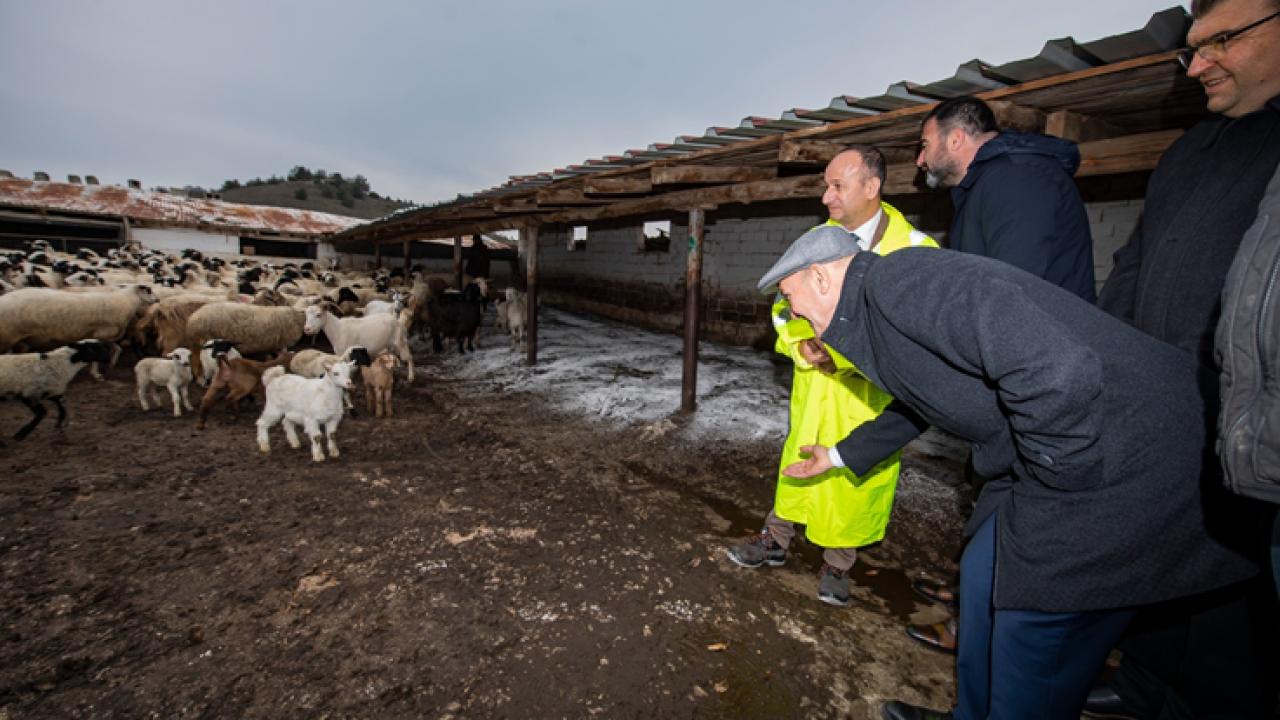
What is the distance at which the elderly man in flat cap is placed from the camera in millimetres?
1187

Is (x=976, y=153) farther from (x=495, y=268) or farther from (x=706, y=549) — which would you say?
(x=495, y=268)

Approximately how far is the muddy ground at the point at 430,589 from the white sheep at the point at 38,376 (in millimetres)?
315

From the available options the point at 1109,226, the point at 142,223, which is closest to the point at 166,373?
the point at 1109,226

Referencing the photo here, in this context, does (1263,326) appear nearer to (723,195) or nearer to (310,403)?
(723,195)

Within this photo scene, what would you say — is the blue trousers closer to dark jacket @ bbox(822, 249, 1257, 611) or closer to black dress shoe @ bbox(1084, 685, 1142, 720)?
dark jacket @ bbox(822, 249, 1257, 611)

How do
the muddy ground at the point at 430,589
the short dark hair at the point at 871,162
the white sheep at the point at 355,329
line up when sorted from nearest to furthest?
the muddy ground at the point at 430,589, the short dark hair at the point at 871,162, the white sheep at the point at 355,329

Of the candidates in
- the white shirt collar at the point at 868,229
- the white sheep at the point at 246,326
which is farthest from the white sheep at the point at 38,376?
the white shirt collar at the point at 868,229

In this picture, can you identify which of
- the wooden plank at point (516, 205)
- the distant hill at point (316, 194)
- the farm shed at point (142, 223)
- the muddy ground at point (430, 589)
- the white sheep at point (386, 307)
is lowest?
the muddy ground at point (430, 589)

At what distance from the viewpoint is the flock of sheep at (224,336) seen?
5.42 meters

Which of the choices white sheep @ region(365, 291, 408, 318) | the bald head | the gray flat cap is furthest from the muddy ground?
white sheep @ region(365, 291, 408, 318)

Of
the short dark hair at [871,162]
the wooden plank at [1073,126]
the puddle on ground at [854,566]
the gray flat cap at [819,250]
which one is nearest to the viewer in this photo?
the gray flat cap at [819,250]

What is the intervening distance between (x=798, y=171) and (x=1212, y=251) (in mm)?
4701

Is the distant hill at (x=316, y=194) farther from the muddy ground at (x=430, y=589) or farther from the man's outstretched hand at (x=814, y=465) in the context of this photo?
the man's outstretched hand at (x=814, y=465)

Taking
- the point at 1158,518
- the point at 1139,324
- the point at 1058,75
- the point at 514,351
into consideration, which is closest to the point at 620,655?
the point at 1158,518
